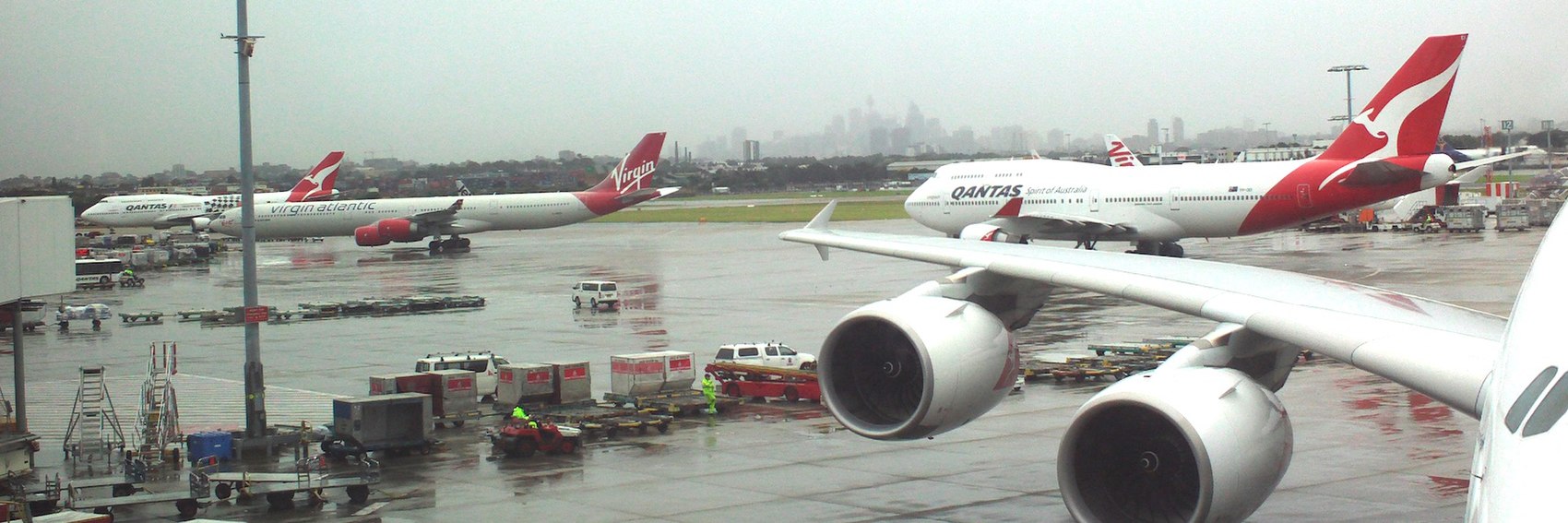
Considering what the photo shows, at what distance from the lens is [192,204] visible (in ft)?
269

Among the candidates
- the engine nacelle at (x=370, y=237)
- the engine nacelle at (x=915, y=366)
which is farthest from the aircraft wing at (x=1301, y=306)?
the engine nacelle at (x=370, y=237)

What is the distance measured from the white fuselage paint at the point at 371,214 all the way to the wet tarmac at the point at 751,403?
23.5 feet

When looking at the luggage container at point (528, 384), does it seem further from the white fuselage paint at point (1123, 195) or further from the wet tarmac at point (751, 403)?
the white fuselage paint at point (1123, 195)

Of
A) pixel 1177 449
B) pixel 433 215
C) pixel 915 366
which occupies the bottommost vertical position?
pixel 1177 449

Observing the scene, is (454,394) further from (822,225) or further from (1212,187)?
(1212,187)

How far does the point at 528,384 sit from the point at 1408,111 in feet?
91.5

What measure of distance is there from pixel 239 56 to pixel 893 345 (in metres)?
12.3

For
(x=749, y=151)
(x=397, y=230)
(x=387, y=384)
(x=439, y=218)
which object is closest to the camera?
(x=387, y=384)

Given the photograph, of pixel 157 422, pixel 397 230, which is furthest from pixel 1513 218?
pixel 157 422

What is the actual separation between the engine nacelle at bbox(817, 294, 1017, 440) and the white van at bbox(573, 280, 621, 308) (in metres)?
27.3

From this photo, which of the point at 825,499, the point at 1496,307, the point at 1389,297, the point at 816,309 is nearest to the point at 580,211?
the point at 816,309

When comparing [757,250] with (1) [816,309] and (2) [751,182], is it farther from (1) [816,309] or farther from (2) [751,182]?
(2) [751,182]

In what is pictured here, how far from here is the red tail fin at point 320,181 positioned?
80688 mm

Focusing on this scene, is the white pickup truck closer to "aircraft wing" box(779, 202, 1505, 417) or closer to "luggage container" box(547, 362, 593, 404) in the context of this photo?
"luggage container" box(547, 362, 593, 404)
